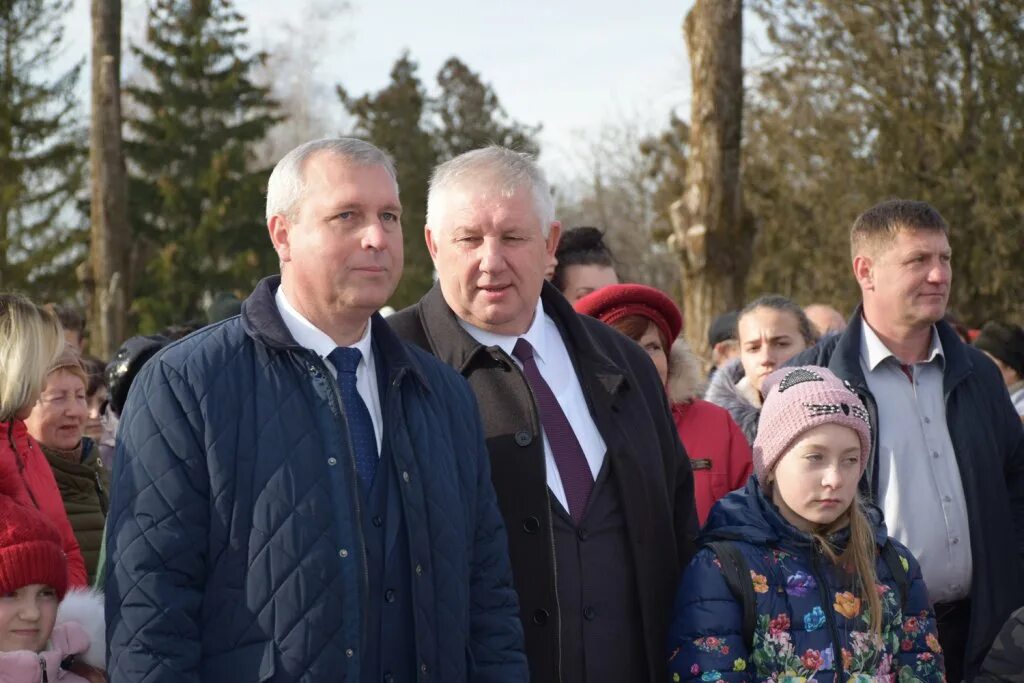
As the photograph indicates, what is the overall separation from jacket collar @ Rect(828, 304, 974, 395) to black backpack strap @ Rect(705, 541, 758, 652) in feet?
3.94

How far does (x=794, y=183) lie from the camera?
1977 centimetres

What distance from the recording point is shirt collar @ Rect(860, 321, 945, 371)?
468cm

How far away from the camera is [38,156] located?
2350 centimetres

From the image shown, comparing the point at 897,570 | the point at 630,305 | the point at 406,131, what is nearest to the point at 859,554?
the point at 897,570

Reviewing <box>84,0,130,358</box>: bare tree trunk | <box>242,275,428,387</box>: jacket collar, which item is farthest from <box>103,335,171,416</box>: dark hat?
<box>84,0,130,358</box>: bare tree trunk

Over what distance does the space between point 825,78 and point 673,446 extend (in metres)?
15.1

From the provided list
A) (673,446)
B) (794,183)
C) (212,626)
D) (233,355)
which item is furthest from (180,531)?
(794,183)

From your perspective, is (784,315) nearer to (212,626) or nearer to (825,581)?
(825,581)

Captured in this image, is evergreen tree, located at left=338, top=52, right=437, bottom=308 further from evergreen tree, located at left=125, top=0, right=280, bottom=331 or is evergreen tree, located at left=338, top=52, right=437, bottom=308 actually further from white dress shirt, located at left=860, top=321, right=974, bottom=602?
white dress shirt, located at left=860, top=321, right=974, bottom=602

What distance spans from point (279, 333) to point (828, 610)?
1764 millimetres

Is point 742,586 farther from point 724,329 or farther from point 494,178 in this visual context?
point 724,329

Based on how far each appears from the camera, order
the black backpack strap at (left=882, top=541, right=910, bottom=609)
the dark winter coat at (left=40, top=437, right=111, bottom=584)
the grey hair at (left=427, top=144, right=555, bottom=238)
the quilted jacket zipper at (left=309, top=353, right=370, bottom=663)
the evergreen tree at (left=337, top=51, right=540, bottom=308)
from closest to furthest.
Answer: the quilted jacket zipper at (left=309, top=353, right=370, bottom=663)
the grey hair at (left=427, top=144, right=555, bottom=238)
the black backpack strap at (left=882, top=541, right=910, bottom=609)
the dark winter coat at (left=40, top=437, right=111, bottom=584)
the evergreen tree at (left=337, top=51, right=540, bottom=308)

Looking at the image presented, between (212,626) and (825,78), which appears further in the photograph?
(825,78)

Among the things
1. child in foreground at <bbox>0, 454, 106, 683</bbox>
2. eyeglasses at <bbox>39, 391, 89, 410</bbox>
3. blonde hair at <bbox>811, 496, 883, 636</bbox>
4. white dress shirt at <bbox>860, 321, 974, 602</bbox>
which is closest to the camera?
child in foreground at <bbox>0, 454, 106, 683</bbox>
